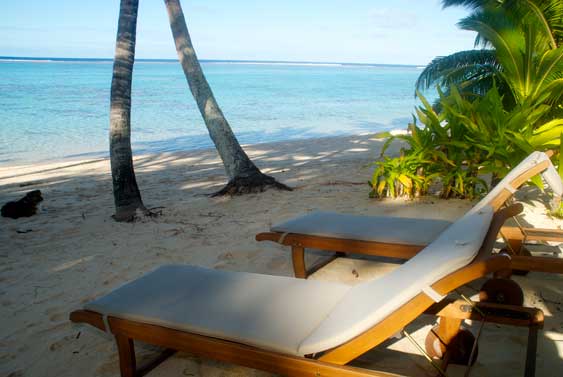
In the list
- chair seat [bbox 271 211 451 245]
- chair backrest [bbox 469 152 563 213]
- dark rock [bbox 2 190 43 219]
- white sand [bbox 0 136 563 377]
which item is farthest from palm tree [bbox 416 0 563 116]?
dark rock [bbox 2 190 43 219]

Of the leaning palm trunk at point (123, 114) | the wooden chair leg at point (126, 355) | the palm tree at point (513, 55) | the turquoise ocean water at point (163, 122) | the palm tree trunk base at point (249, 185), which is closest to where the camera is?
the wooden chair leg at point (126, 355)

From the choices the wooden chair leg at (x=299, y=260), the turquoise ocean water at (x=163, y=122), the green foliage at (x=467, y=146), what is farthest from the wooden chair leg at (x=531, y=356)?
the turquoise ocean water at (x=163, y=122)

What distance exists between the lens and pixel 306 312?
2100 millimetres

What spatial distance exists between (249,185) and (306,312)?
4617 millimetres

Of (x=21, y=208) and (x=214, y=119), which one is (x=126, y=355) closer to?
(x=21, y=208)

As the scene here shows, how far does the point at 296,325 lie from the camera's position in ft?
6.55

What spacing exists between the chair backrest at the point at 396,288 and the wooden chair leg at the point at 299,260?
1341mm

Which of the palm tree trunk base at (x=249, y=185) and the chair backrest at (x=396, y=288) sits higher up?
the chair backrest at (x=396, y=288)

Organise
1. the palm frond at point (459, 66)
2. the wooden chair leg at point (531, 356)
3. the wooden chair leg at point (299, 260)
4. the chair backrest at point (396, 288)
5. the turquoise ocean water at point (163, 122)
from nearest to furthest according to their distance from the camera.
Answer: the chair backrest at point (396, 288) < the wooden chair leg at point (531, 356) < the wooden chair leg at point (299, 260) < the palm frond at point (459, 66) < the turquoise ocean water at point (163, 122)

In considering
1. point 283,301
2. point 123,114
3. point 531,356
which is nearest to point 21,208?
point 123,114

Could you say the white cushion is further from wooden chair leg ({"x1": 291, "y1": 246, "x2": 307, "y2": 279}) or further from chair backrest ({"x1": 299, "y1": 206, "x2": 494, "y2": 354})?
wooden chair leg ({"x1": 291, "y1": 246, "x2": 307, "y2": 279})

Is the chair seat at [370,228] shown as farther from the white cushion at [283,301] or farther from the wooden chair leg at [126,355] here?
the wooden chair leg at [126,355]

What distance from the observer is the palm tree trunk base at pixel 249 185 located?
6605 millimetres

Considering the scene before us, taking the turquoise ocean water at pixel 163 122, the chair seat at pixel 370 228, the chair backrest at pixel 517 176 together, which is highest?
the chair backrest at pixel 517 176
